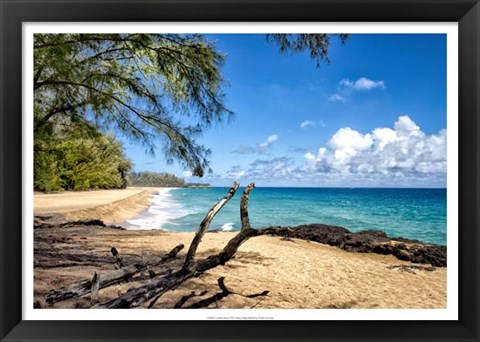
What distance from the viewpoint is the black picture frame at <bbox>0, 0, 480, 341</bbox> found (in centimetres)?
146

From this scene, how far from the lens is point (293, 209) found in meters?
1.66

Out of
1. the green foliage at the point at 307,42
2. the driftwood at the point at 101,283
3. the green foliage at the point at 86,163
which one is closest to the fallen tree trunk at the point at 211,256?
the driftwood at the point at 101,283

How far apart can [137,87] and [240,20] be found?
68 cm

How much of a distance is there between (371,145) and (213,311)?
120cm

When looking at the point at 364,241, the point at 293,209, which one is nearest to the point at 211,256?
the point at 293,209

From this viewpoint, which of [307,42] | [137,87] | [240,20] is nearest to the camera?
[240,20]

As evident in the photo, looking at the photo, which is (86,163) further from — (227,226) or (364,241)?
(364,241)

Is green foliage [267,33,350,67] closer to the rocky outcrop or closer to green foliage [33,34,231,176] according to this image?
green foliage [33,34,231,176]

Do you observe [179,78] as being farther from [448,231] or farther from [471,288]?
[471,288]

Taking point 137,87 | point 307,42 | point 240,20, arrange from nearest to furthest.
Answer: point 240,20
point 307,42
point 137,87

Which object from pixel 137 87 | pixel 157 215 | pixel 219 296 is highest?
pixel 137 87

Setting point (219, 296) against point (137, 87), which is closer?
point (219, 296)

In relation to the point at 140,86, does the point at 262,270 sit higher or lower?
lower

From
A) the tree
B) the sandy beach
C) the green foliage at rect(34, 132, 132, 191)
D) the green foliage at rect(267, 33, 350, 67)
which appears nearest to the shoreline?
the sandy beach
